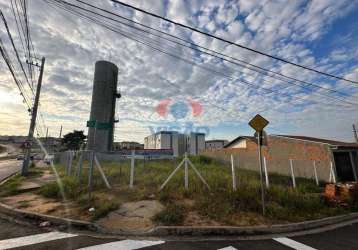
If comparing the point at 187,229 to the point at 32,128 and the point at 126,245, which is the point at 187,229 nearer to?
the point at 126,245

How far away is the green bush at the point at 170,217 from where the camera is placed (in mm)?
5113

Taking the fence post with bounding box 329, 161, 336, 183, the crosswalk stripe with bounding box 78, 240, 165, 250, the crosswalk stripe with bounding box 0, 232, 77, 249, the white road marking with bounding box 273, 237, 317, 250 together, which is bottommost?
the white road marking with bounding box 273, 237, 317, 250

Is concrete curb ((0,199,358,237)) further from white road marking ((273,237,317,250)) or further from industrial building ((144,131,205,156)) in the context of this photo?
industrial building ((144,131,205,156))

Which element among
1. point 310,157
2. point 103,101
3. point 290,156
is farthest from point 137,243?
point 103,101

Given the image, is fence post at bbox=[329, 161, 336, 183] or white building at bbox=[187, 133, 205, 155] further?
white building at bbox=[187, 133, 205, 155]

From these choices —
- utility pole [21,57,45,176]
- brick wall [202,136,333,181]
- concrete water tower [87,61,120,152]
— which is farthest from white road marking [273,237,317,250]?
concrete water tower [87,61,120,152]

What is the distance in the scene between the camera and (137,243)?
13.6 feet

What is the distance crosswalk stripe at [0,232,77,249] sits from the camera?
12.8ft

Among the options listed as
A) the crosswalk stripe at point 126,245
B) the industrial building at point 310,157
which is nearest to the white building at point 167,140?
the industrial building at point 310,157

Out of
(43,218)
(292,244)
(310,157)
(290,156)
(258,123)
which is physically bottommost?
(292,244)

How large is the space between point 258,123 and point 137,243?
15.6 ft

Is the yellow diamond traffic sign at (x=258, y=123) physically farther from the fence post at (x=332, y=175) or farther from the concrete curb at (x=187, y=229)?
the fence post at (x=332, y=175)

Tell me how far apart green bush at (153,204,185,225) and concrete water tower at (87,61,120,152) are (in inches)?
894

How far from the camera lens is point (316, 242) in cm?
450
